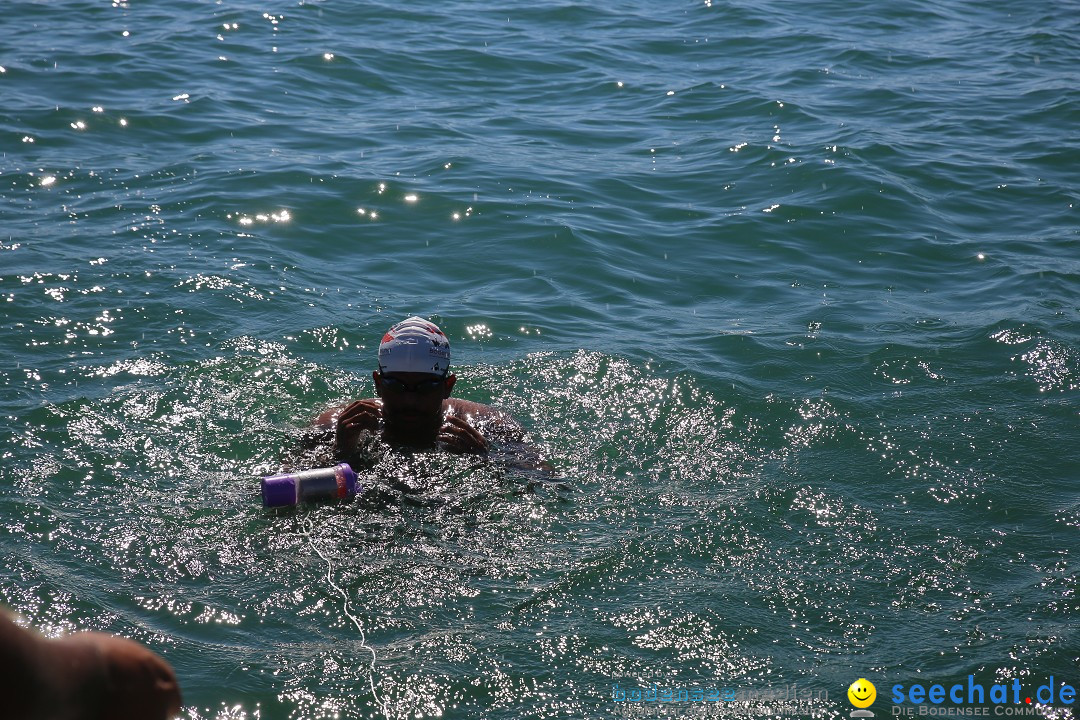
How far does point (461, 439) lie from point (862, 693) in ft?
10.1

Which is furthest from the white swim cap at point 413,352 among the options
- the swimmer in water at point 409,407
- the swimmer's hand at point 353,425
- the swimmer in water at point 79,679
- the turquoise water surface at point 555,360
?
the swimmer in water at point 79,679

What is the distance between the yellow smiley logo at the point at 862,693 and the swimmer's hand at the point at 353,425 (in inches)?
133

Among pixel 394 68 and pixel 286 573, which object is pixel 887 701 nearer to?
pixel 286 573

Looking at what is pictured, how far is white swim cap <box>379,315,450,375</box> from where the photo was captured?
6832 millimetres

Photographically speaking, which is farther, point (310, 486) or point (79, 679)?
point (310, 486)

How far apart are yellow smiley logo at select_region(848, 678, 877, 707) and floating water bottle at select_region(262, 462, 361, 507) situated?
10.1 ft

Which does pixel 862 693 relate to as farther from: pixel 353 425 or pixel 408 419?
pixel 353 425

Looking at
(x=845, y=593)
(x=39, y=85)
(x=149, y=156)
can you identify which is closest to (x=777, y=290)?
(x=845, y=593)

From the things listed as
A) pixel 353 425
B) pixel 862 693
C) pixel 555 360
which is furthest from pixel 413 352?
pixel 862 693

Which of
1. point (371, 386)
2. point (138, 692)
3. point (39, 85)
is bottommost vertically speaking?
point (371, 386)

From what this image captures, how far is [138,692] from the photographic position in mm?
1750

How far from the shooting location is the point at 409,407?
694 centimetres

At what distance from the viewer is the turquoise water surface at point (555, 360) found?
538 cm

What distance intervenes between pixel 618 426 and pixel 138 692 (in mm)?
6273
